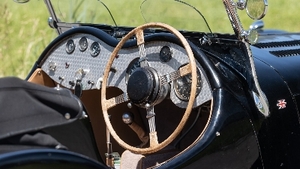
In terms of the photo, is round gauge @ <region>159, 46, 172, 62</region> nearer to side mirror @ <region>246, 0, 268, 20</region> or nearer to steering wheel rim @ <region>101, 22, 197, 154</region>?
steering wheel rim @ <region>101, 22, 197, 154</region>

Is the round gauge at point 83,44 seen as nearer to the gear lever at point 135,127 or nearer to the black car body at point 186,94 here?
the black car body at point 186,94

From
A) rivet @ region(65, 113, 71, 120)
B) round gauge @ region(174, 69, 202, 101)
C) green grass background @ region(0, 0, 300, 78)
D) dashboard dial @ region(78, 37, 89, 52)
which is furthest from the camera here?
green grass background @ region(0, 0, 300, 78)

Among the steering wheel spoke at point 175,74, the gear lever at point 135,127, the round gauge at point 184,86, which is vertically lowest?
the gear lever at point 135,127

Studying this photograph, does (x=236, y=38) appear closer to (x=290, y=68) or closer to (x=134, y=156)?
(x=290, y=68)

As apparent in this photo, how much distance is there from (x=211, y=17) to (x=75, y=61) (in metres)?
0.84

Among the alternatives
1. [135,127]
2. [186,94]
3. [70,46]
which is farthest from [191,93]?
[70,46]

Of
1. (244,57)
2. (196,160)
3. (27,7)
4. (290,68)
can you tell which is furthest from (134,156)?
(27,7)

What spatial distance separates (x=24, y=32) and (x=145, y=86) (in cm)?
554

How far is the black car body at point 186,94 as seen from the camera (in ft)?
8.46

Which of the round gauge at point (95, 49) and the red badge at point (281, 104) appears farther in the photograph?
the round gauge at point (95, 49)

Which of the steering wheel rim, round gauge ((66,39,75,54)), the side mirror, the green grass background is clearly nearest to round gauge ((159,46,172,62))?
the steering wheel rim

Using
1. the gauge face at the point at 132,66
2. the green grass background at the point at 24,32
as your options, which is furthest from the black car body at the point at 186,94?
the green grass background at the point at 24,32

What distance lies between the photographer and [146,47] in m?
2.83

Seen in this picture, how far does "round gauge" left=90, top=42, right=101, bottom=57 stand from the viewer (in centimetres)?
315
